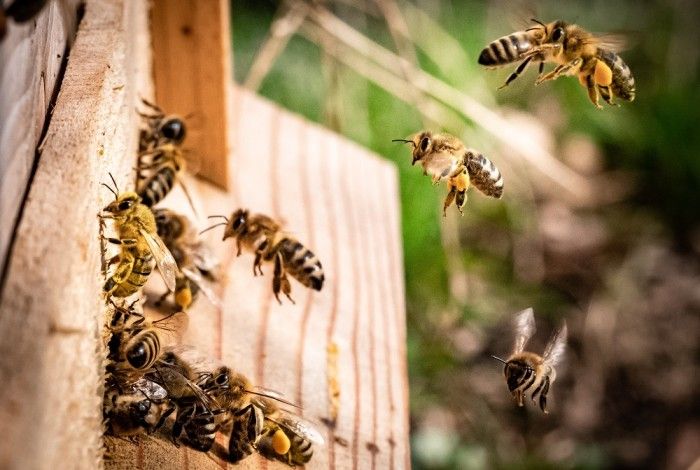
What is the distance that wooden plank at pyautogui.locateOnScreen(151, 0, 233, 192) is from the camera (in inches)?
114

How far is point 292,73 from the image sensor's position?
628cm

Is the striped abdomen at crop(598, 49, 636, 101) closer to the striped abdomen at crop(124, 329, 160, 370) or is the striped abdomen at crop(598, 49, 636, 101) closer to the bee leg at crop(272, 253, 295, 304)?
the bee leg at crop(272, 253, 295, 304)

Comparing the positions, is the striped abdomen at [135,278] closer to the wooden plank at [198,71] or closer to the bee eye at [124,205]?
the bee eye at [124,205]

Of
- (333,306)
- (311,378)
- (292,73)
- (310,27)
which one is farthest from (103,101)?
(292,73)

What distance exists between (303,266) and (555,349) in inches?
27.7

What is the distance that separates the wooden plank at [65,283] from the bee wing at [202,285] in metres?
0.36

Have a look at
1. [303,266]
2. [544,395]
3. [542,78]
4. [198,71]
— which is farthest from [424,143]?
[198,71]

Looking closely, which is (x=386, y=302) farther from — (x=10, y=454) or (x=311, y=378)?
(x=10, y=454)

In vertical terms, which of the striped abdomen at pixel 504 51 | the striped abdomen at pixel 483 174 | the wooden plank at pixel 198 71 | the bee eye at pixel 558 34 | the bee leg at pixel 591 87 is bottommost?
the striped abdomen at pixel 483 174

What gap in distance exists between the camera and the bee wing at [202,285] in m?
2.36

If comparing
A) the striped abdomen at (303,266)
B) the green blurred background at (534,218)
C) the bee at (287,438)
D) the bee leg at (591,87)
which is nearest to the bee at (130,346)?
the bee at (287,438)

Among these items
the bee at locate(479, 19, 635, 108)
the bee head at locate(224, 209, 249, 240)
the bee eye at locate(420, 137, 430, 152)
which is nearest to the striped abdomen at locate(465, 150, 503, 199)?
the bee eye at locate(420, 137, 430, 152)

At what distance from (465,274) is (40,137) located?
410 cm

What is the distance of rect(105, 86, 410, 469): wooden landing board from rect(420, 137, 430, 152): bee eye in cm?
54
